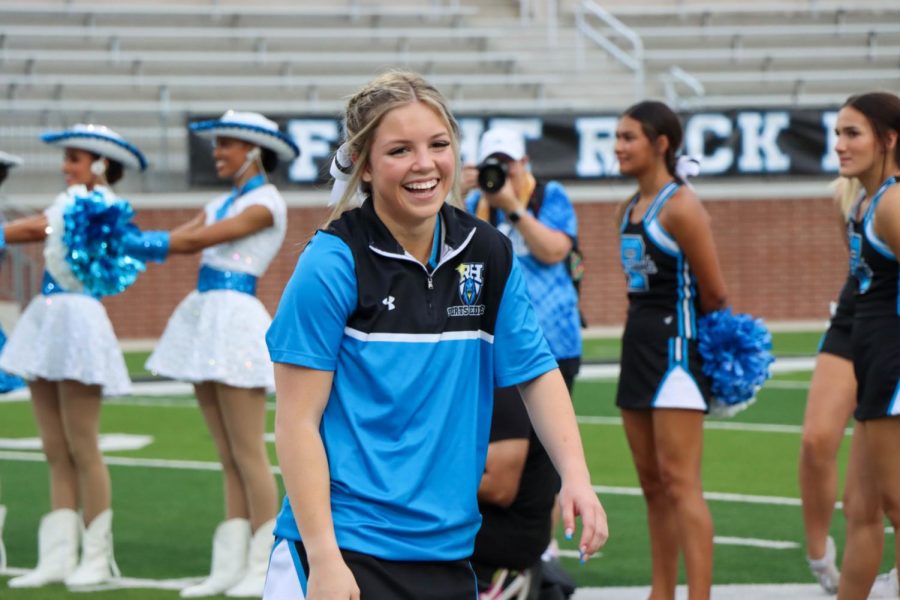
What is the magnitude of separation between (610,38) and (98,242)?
17508 millimetres

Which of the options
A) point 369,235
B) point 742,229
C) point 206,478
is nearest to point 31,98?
point 742,229

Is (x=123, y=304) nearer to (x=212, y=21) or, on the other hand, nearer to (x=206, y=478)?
(x=212, y=21)

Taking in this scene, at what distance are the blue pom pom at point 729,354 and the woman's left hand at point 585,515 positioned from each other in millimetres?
2360

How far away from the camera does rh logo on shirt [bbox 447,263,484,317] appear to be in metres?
2.91

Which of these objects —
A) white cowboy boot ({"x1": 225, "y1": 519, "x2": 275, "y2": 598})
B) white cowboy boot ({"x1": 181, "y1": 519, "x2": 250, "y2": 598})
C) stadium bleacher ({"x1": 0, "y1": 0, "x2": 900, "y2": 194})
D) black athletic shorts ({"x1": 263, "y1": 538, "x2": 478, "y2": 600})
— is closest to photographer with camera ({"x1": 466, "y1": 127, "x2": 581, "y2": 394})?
white cowboy boot ({"x1": 225, "y1": 519, "x2": 275, "y2": 598})

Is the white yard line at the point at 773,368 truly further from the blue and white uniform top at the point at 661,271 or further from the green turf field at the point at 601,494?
the blue and white uniform top at the point at 661,271

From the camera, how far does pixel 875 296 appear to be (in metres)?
4.57

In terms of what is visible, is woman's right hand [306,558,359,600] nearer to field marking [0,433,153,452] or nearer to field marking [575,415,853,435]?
field marking [0,433,153,452]

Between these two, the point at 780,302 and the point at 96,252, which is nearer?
the point at 96,252

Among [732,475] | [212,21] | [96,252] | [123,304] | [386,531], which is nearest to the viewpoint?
[386,531]

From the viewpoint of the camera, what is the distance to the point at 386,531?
279 centimetres

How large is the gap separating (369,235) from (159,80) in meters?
17.4

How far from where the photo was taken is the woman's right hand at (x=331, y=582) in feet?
8.73

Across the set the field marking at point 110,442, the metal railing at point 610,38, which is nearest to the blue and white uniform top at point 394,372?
the field marking at point 110,442
